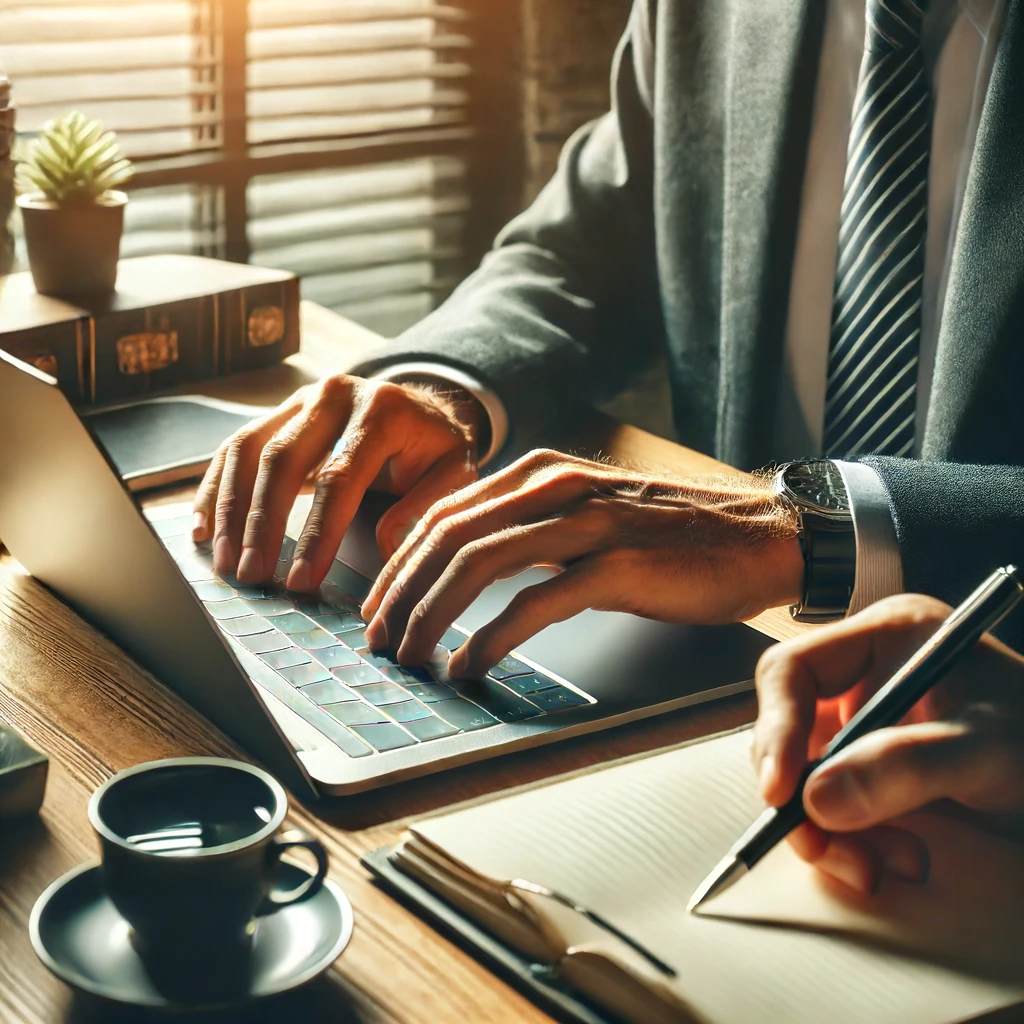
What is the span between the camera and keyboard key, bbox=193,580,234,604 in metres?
0.83

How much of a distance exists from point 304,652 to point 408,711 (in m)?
0.10

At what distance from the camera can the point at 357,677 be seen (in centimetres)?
73

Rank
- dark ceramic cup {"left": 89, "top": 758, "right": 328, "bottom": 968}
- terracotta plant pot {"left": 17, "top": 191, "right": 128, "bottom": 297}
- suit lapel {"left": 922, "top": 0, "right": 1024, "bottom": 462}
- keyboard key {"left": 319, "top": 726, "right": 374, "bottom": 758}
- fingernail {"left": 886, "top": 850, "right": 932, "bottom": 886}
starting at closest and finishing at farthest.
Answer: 1. dark ceramic cup {"left": 89, "top": 758, "right": 328, "bottom": 968}
2. fingernail {"left": 886, "top": 850, "right": 932, "bottom": 886}
3. keyboard key {"left": 319, "top": 726, "right": 374, "bottom": 758}
4. suit lapel {"left": 922, "top": 0, "right": 1024, "bottom": 462}
5. terracotta plant pot {"left": 17, "top": 191, "right": 128, "bottom": 297}

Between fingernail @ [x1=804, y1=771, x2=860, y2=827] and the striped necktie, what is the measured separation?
0.83 metres

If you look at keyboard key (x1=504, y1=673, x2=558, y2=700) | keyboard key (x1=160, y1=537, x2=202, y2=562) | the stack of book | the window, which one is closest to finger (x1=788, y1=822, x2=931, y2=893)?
keyboard key (x1=504, y1=673, x2=558, y2=700)

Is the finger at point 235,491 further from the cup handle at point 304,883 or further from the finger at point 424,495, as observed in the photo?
the cup handle at point 304,883

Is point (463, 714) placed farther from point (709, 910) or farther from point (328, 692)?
point (709, 910)

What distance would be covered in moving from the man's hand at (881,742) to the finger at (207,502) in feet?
1.57

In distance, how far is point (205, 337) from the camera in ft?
4.52

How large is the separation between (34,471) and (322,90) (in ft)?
5.84

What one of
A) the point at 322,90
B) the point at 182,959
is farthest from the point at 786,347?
the point at 322,90

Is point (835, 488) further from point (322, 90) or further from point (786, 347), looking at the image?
point (322, 90)

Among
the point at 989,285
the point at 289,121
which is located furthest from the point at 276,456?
the point at 289,121

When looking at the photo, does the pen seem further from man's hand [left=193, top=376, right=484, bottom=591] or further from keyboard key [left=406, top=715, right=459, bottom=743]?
man's hand [left=193, top=376, right=484, bottom=591]
